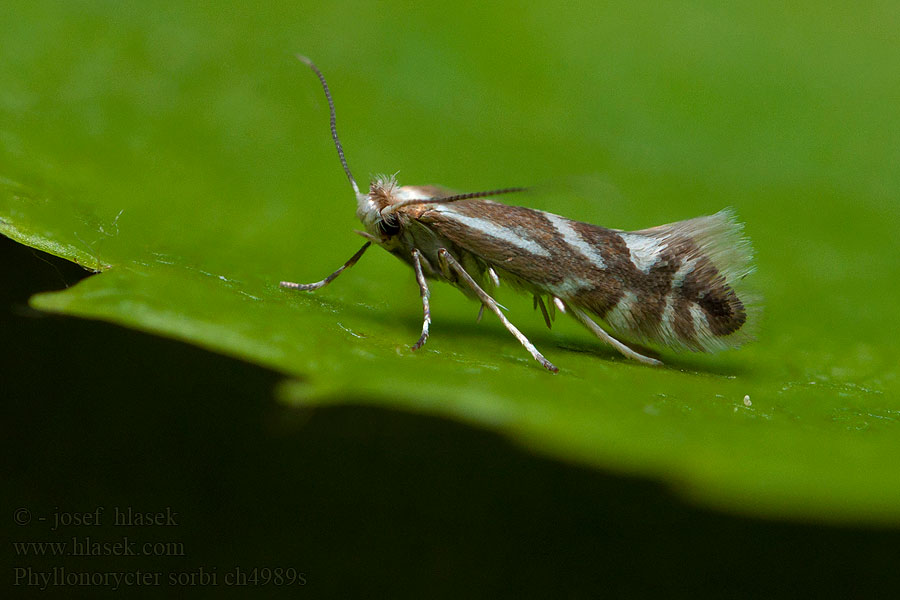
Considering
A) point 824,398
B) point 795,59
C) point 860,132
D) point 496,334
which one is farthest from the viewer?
point 795,59

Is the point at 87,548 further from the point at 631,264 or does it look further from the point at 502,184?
the point at 502,184

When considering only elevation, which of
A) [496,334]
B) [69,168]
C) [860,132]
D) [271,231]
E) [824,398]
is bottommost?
[824,398]

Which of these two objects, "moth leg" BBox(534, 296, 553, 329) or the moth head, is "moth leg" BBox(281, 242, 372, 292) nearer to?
the moth head

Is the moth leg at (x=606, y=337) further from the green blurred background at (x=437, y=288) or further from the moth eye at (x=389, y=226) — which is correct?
the moth eye at (x=389, y=226)

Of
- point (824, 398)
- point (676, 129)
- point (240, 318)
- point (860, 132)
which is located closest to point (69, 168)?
point (240, 318)

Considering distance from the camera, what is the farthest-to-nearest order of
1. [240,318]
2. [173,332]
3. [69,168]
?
1. [69,168]
2. [240,318]
3. [173,332]

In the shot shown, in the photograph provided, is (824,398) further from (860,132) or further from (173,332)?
(860,132)

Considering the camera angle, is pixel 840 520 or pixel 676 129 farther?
pixel 676 129

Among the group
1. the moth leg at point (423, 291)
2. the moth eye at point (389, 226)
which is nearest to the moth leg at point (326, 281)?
the moth eye at point (389, 226)

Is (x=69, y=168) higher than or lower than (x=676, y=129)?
lower
